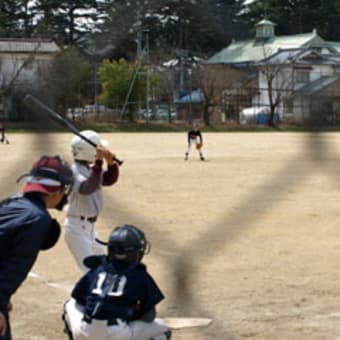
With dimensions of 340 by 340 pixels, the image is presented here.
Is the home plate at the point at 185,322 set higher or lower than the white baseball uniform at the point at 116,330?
lower

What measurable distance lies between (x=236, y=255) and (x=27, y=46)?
3437mm

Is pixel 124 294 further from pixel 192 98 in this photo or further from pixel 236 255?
pixel 236 255

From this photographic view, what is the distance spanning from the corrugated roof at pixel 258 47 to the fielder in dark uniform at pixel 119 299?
1.13 m

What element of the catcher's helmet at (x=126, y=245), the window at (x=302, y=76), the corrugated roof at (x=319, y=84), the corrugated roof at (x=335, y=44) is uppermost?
the corrugated roof at (x=335, y=44)

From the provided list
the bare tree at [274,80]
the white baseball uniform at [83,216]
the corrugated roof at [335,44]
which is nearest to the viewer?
the corrugated roof at [335,44]

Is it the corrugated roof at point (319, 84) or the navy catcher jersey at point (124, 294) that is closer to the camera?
the corrugated roof at point (319, 84)

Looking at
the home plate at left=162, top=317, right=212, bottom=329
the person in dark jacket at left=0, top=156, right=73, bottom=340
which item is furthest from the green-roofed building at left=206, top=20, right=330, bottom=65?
the home plate at left=162, top=317, right=212, bottom=329

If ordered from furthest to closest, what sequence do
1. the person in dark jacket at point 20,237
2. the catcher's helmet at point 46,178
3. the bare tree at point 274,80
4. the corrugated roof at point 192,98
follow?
the catcher's helmet at point 46,178
the person in dark jacket at point 20,237
the corrugated roof at point 192,98
the bare tree at point 274,80

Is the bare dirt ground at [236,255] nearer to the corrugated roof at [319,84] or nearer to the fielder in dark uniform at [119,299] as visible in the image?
the corrugated roof at [319,84]

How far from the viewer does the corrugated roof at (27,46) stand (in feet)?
4.69

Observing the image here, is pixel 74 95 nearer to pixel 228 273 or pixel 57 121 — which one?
pixel 57 121

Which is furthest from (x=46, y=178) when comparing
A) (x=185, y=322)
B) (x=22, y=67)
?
(x=185, y=322)

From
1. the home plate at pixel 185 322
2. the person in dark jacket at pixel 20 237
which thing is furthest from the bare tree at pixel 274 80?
the home plate at pixel 185 322

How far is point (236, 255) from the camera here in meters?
4.79
